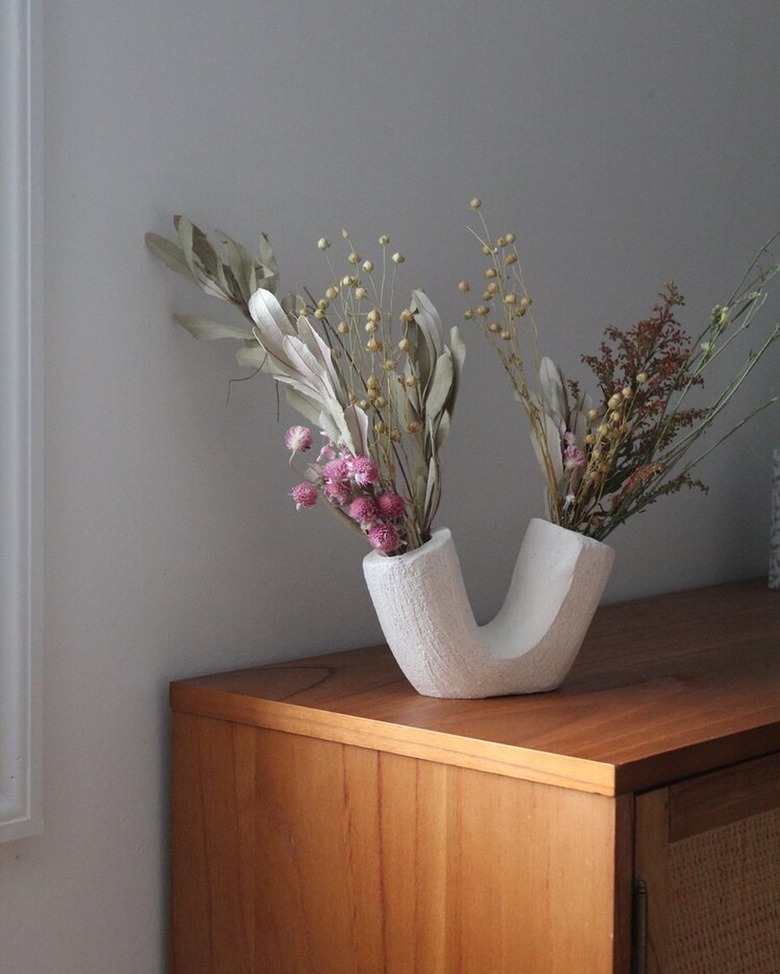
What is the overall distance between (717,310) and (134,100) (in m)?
0.52

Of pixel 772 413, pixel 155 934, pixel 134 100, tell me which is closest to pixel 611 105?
pixel 772 413

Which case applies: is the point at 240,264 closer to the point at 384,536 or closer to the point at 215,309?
the point at 215,309

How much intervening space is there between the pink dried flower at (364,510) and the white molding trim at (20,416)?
0.81 ft

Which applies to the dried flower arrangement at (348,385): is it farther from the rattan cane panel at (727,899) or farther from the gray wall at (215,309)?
the rattan cane panel at (727,899)

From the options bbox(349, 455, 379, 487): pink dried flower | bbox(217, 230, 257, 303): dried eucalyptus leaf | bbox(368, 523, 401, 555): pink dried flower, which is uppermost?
bbox(217, 230, 257, 303): dried eucalyptus leaf

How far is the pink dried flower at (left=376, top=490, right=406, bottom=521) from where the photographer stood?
0.95 meters

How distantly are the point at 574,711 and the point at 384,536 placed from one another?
0.20m

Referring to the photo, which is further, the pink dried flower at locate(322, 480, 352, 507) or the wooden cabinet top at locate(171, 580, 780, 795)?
the pink dried flower at locate(322, 480, 352, 507)

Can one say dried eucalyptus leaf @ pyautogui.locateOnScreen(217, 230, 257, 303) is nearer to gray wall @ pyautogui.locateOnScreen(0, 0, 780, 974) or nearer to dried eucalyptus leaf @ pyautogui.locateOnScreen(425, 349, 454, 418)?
gray wall @ pyautogui.locateOnScreen(0, 0, 780, 974)

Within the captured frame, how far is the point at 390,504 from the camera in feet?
3.11

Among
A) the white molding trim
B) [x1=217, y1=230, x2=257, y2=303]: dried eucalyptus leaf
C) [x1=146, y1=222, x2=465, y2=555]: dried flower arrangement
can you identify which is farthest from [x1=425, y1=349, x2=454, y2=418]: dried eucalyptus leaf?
the white molding trim

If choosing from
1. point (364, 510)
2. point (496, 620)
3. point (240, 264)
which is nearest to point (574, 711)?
point (496, 620)

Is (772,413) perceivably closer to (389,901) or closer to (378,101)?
(378,101)

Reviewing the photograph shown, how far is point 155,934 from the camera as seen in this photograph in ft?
3.59
